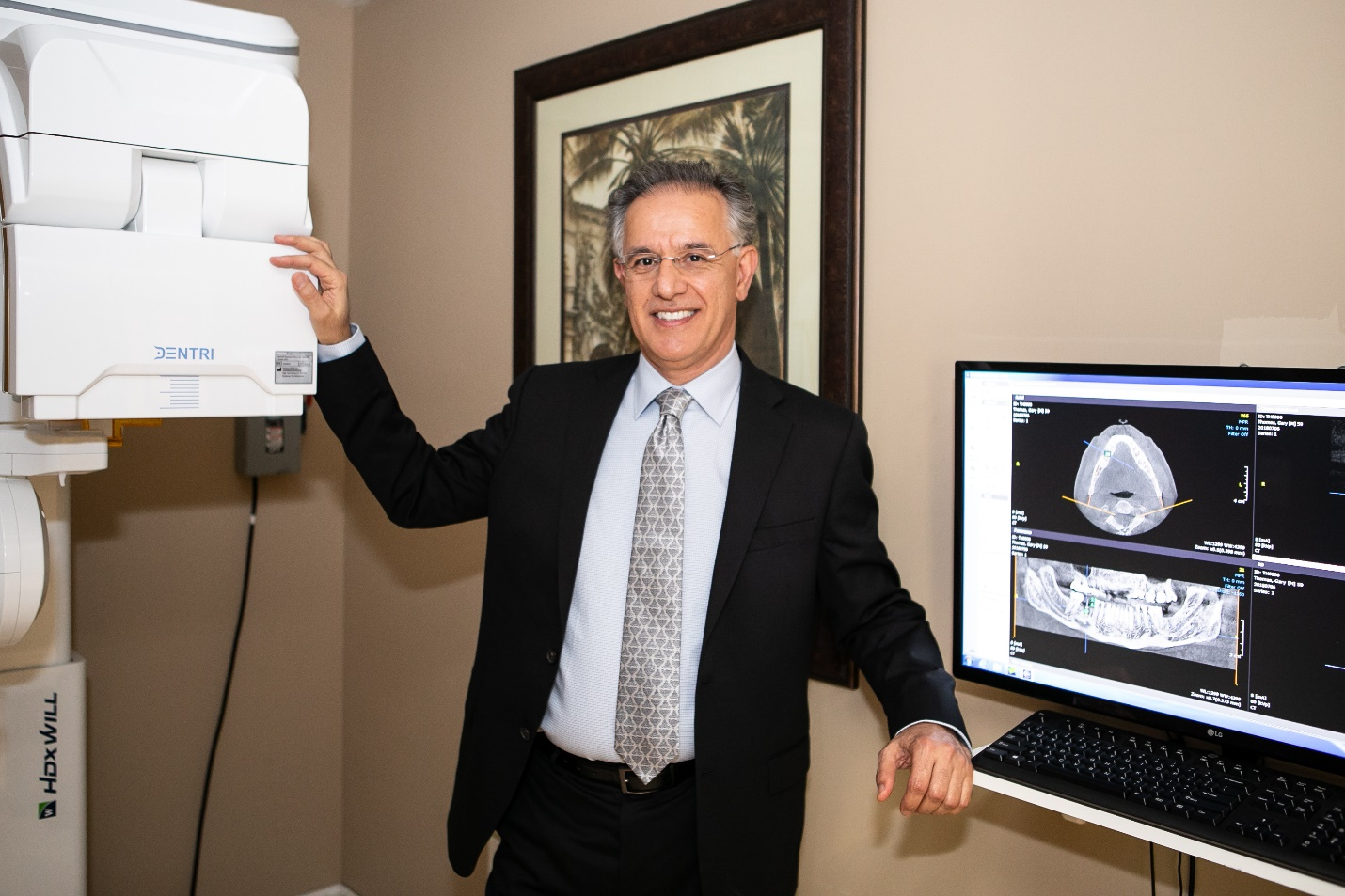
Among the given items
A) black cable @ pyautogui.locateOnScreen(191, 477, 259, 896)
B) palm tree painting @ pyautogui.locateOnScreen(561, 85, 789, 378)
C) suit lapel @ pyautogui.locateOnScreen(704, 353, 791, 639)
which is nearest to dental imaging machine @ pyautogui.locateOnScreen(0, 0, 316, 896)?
suit lapel @ pyautogui.locateOnScreen(704, 353, 791, 639)

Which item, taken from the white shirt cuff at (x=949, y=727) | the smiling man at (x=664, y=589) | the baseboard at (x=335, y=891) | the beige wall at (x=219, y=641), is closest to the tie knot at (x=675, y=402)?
the smiling man at (x=664, y=589)

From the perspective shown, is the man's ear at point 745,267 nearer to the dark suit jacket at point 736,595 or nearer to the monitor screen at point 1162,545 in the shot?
the dark suit jacket at point 736,595

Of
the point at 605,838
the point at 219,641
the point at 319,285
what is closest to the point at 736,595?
the point at 605,838

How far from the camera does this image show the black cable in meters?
2.98

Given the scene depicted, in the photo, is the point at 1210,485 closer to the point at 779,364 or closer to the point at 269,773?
the point at 779,364

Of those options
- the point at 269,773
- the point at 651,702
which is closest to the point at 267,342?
the point at 651,702

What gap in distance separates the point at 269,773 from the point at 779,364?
2.14 metres

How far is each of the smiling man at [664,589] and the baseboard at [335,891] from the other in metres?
1.73

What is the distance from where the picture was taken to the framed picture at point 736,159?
1.85m

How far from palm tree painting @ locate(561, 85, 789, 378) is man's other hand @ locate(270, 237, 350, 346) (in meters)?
0.77

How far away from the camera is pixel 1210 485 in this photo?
1294 millimetres

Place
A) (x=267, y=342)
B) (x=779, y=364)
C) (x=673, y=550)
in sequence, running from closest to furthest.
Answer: (x=267, y=342) → (x=673, y=550) → (x=779, y=364)

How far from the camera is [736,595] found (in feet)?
5.31

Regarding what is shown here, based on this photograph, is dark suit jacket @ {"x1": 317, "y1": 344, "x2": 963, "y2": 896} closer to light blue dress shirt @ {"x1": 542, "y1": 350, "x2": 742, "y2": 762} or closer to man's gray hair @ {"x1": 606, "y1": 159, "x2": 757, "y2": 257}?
light blue dress shirt @ {"x1": 542, "y1": 350, "x2": 742, "y2": 762}
